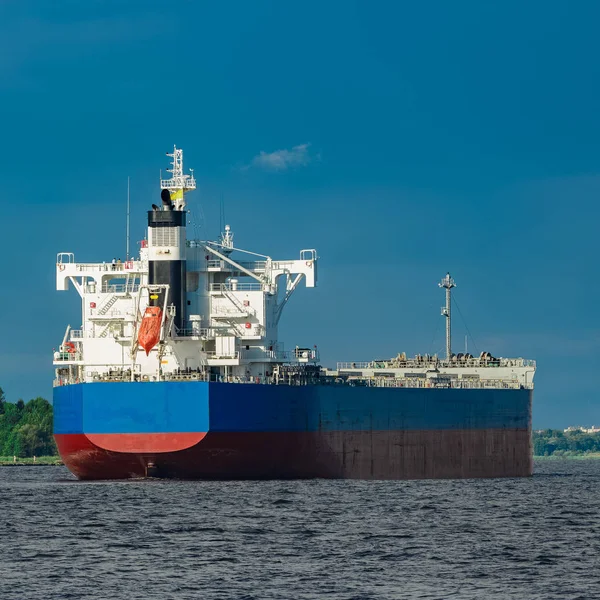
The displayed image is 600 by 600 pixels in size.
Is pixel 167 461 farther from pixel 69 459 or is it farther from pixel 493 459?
pixel 493 459

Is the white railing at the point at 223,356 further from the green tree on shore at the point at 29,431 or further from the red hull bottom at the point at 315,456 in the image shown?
the green tree on shore at the point at 29,431

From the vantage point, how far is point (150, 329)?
52094mm

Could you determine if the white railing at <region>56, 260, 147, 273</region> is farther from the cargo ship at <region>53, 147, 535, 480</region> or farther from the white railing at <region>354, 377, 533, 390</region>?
the white railing at <region>354, 377, 533, 390</region>

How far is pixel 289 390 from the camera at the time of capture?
5441cm

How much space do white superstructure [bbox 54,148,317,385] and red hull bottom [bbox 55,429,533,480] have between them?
2622mm

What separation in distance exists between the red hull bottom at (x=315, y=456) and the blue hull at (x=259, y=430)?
0.04 m

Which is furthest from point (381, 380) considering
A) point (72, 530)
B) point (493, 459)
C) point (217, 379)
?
point (72, 530)

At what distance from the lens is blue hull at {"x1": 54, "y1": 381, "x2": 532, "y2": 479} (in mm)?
50562

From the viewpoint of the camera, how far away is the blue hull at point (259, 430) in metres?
50.6

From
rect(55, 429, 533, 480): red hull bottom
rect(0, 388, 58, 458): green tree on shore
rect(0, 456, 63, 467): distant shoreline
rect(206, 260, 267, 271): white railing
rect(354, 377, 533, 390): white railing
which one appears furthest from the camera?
rect(0, 388, 58, 458): green tree on shore

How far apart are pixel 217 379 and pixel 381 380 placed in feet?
41.3

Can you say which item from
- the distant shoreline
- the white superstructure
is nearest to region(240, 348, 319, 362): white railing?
the white superstructure

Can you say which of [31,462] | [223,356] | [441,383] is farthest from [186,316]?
[31,462]

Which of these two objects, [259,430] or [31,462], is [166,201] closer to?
[259,430]
